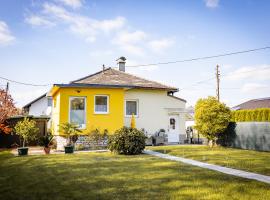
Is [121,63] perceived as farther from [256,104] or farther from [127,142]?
[256,104]

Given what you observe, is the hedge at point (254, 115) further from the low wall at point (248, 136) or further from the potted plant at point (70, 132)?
the potted plant at point (70, 132)

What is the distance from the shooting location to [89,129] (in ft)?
60.7

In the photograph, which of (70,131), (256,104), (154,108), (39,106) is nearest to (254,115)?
(154,108)

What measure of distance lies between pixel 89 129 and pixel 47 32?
7.12 meters

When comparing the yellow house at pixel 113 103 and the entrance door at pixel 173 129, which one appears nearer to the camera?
the yellow house at pixel 113 103

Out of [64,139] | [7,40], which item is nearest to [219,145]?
[64,139]

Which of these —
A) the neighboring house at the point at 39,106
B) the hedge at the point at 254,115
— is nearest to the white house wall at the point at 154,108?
the hedge at the point at 254,115

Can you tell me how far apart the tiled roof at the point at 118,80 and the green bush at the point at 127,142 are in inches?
237

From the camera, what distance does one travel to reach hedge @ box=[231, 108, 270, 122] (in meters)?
20.0

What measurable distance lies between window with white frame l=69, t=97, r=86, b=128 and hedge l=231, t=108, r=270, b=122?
1338 centimetres

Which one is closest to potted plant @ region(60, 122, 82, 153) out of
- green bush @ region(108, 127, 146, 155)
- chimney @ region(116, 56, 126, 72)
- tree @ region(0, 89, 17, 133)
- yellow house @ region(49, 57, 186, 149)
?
yellow house @ region(49, 57, 186, 149)

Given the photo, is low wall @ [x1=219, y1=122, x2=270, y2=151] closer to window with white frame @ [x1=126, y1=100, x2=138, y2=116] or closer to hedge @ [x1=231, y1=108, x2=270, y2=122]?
hedge @ [x1=231, y1=108, x2=270, y2=122]

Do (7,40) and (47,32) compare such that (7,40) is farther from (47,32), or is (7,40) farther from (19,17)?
(47,32)

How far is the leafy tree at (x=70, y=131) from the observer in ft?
53.0
